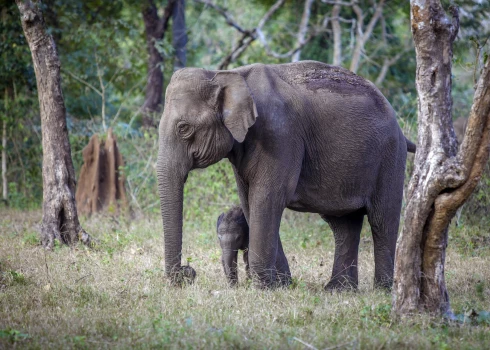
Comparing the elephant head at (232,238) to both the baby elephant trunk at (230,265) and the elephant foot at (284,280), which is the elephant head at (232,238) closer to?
the baby elephant trunk at (230,265)

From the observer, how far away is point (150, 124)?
16.5 meters

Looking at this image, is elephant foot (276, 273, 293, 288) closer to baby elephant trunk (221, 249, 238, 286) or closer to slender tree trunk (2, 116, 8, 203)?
baby elephant trunk (221, 249, 238, 286)

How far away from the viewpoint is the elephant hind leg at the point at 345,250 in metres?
8.11

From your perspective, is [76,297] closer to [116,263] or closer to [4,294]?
[4,294]

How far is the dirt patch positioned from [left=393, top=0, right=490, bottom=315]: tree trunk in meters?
8.35

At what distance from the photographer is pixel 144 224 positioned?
1219 centimetres

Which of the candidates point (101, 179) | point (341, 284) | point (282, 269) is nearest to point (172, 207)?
point (282, 269)

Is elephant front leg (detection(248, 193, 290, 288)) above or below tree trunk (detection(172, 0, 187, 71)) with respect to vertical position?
below

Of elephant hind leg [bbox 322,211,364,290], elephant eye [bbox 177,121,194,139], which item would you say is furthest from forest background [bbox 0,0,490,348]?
elephant eye [bbox 177,121,194,139]

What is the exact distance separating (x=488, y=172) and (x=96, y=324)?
23.2 ft

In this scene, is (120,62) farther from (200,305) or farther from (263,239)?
(200,305)

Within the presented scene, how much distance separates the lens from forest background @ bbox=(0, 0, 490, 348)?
669 centimetres

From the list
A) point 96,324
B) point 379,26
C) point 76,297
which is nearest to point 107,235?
point 76,297

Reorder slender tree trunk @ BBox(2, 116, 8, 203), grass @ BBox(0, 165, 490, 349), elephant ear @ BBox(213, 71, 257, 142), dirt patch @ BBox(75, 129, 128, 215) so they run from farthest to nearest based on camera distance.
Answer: slender tree trunk @ BBox(2, 116, 8, 203) → dirt patch @ BBox(75, 129, 128, 215) → elephant ear @ BBox(213, 71, 257, 142) → grass @ BBox(0, 165, 490, 349)
